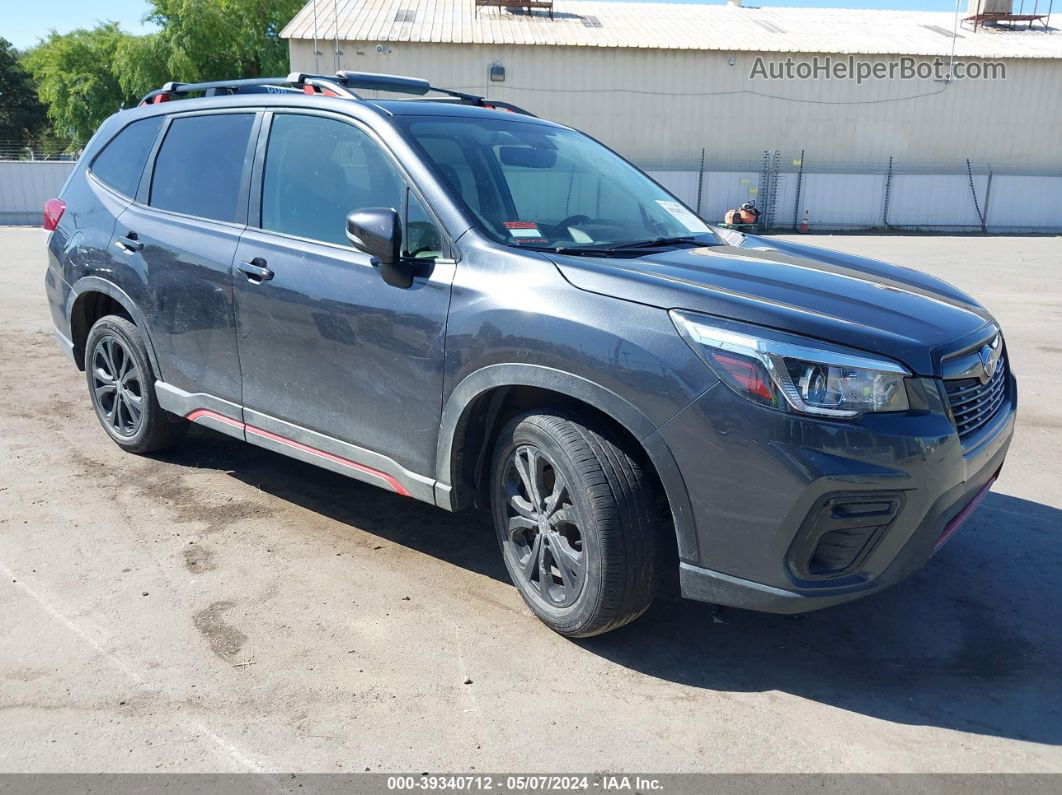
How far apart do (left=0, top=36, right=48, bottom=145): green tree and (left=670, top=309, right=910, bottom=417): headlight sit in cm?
6637

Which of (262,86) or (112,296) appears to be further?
(112,296)

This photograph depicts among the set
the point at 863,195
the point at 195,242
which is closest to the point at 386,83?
the point at 195,242

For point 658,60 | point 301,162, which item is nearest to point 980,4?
point 658,60

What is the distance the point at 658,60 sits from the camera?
96.0 feet

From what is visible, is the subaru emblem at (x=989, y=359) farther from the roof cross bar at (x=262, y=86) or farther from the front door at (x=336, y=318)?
the roof cross bar at (x=262, y=86)

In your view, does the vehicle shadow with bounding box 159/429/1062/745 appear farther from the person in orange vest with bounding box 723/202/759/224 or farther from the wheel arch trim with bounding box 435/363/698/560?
the person in orange vest with bounding box 723/202/759/224

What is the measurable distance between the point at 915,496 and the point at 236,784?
218 cm

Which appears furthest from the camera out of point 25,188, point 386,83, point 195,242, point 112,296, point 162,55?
point 162,55

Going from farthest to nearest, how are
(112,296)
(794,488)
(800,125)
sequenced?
1. (800,125)
2. (112,296)
3. (794,488)

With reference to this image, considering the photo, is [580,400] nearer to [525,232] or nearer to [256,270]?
[525,232]

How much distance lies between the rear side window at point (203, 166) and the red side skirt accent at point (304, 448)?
0.97 metres

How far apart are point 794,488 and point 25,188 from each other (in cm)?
2937

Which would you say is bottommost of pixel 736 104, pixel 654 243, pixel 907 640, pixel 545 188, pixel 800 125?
pixel 907 640

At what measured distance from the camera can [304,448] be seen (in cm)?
398
